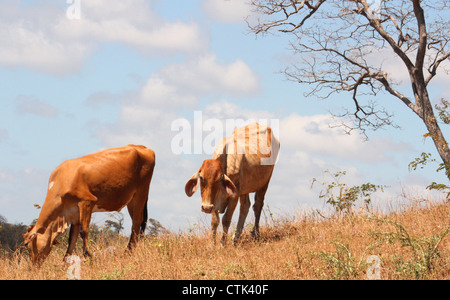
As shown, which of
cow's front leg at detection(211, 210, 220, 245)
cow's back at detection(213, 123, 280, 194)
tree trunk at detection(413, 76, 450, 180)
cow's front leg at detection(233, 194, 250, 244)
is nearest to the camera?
cow's front leg at detection(211, 210, 220, 245)

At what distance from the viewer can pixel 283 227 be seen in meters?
11.9

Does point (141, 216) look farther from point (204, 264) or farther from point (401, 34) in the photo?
point (401, 34)

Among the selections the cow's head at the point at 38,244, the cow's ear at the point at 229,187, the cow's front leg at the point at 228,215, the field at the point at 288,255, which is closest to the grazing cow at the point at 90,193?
the cow's head at the point at 38,244

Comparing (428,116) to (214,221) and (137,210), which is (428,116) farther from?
(137,210)

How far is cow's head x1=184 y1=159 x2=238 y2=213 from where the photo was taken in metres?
9.51

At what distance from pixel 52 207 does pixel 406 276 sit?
5.72m

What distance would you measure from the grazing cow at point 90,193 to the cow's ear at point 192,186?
121 cm

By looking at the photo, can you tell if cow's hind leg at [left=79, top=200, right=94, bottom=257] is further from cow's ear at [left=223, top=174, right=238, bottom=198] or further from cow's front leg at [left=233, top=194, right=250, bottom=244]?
cow's front leg at [left=233, top=194, right=250, bottom=244]

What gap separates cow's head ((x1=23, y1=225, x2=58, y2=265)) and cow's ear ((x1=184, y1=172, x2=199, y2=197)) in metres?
2.46

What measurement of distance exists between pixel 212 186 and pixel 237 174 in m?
0.99

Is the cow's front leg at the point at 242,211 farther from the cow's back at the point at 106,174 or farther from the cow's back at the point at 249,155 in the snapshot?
the cow's back at the point at 106,174

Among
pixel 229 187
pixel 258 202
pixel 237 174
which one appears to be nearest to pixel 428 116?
pixel 258 202

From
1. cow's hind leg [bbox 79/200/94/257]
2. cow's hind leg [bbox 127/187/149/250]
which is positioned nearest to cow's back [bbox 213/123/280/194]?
cow's hind leg [bbox 127/187/149/250]
